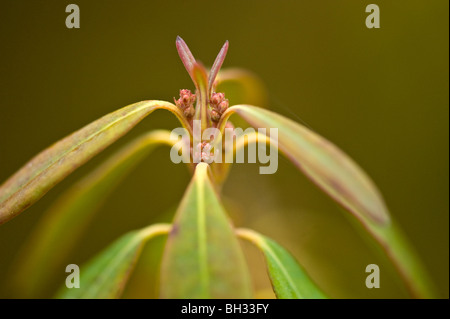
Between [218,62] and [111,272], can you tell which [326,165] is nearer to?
[218,62]

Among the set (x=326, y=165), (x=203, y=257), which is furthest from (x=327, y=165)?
(x=203, y=257)

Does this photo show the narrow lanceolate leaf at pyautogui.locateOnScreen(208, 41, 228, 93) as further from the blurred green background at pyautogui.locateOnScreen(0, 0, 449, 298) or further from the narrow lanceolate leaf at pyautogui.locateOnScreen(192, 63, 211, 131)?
the blurred green background at pyautogui.locateOnScreen(0, 0, 449, 298)

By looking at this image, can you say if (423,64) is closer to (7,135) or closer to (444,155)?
(444,155)

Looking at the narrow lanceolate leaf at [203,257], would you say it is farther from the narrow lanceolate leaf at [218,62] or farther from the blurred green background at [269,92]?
the blurred green background at [269,92]

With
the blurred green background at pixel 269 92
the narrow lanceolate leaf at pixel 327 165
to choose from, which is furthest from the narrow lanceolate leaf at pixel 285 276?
the blurred green background at pixel 269 92

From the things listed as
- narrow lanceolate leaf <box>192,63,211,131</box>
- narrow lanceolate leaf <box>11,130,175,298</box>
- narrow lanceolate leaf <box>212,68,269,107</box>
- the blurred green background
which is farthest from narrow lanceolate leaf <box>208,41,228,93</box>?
the blurred green background

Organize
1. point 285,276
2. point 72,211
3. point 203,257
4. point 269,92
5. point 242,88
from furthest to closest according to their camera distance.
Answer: point 269,92
point 242,88
point 72,211
point 285,276
point 203,257
